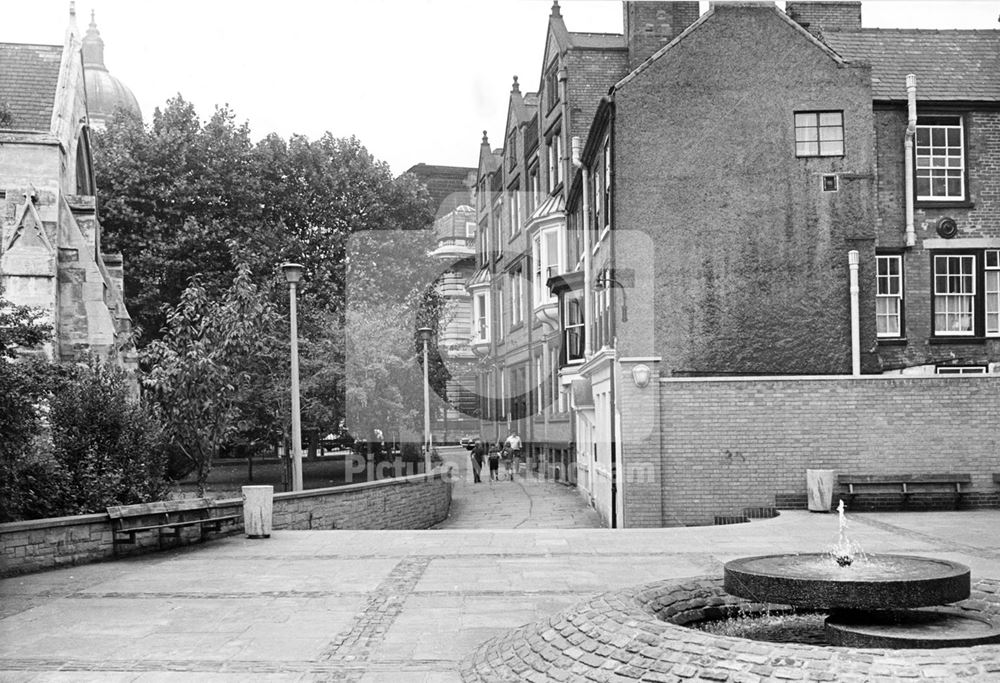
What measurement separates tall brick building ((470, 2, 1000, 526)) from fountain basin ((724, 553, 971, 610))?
12560 millimetres

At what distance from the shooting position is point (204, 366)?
21.3 meters

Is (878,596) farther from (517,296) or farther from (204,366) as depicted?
(517,296)

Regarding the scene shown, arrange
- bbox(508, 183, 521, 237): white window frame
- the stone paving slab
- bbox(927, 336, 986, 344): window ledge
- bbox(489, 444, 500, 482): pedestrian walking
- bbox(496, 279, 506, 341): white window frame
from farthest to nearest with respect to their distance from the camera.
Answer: bbox(496, 279, 506, 341): white window frame < bbox(508, 183, 521, 237): white window frame < bbox(489, 444, 500, 482): pedestrian walking < bbox(927, 336, 986, 344): window ledge < the stone paving slab

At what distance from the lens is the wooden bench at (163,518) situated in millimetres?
14258

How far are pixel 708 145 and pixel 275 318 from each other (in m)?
12.9

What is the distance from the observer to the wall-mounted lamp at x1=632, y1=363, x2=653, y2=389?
20469 millimetres

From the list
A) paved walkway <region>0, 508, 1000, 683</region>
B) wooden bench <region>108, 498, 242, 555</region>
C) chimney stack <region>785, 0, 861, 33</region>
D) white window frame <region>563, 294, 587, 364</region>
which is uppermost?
chimney stack <region>785, 0, 861, 33</region>

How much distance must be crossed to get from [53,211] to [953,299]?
20.9 metres

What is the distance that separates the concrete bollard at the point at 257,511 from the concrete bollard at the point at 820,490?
966cm

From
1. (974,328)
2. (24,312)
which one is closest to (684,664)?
(24,312)

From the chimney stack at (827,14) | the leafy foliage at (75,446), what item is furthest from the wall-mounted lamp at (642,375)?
the chimney stack at (827,14)

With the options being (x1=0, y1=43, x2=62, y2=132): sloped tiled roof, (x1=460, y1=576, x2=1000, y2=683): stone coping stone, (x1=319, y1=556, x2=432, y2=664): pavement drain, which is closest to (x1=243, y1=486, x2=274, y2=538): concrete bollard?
(x1=319, y1=556, x2=432, y2=664): pavement drain

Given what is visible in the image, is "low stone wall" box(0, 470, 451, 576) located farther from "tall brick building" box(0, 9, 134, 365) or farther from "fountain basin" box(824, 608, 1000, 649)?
"fountain basin" box(824, 608, 1000, 649)

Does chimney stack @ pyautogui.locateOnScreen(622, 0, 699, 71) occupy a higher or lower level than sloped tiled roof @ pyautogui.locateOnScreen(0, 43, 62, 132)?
higher
